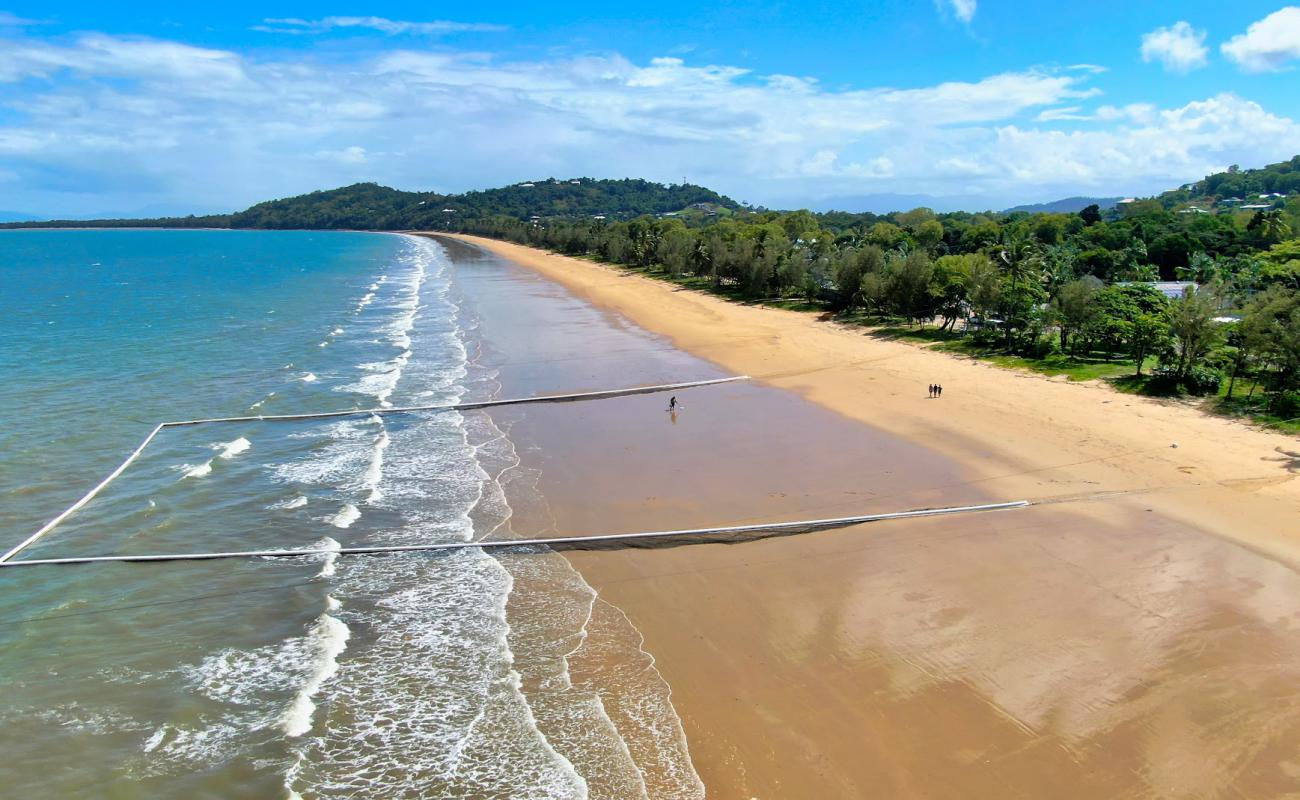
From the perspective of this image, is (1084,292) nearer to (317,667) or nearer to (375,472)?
(375,472)

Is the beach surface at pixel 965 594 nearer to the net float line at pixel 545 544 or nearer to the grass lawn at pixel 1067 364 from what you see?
the net float line at pixel 545 544

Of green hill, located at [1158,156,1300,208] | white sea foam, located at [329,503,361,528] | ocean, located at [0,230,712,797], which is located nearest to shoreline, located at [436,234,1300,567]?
ocean, located at [0,230,712,797]

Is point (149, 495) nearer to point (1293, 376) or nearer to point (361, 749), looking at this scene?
point (361, 749)

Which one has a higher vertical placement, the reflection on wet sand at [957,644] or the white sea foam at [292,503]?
the reflection on wet sand at [957,644]

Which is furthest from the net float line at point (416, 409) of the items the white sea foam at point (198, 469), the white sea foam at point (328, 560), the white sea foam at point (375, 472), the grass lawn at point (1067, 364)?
the grass lawn at point (1067, 364)

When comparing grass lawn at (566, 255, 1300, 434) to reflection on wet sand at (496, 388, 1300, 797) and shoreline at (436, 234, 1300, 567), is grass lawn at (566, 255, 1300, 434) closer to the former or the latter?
shoreline at (436, 234, 1300, 567)
